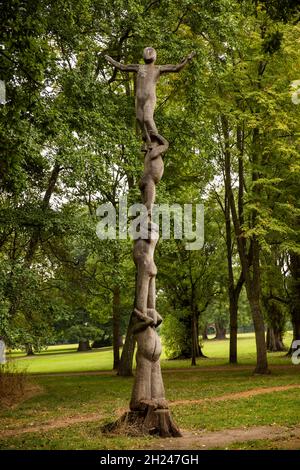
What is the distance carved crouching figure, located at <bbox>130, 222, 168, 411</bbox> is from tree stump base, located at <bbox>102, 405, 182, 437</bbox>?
5.1 inches

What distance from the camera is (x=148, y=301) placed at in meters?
11.1

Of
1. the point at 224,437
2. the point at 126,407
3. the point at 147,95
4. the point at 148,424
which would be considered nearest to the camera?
the point at 224,437

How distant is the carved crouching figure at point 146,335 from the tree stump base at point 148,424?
5.1 inches

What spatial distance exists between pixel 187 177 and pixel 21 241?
10223 millimetres

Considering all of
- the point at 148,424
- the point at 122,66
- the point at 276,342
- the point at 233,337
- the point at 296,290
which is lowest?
the point at 276,342

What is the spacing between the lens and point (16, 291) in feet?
52.0

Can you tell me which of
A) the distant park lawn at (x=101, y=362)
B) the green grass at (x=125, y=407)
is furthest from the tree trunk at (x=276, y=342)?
the green grass at (x=125, y=407)

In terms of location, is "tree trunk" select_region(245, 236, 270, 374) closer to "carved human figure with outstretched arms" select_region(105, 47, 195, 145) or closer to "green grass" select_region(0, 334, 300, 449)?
"green grass" select_region(0, 334, 300, 449)

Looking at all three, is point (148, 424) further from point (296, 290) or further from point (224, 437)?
point (296, 290)

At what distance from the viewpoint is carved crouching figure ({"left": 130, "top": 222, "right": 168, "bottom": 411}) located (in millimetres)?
10562

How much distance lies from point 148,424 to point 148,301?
2.28 meters

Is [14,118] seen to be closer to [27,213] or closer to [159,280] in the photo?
[27,213]

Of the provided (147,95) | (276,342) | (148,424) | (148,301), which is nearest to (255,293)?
(148,301)

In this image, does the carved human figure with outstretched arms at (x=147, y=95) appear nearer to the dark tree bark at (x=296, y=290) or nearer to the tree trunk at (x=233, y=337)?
the dark tree bark at (x=296, y=290)
